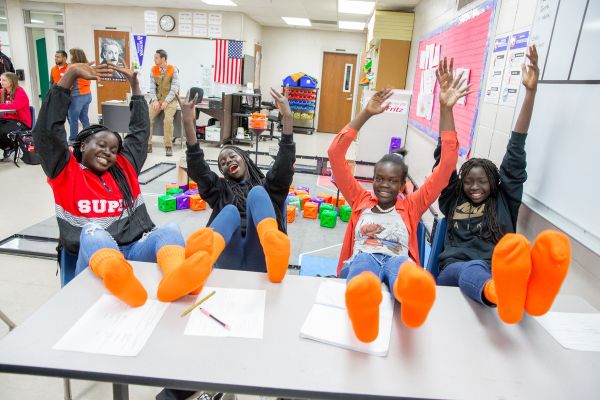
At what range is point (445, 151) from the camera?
1.74 m

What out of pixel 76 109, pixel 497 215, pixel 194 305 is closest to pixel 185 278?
pixel 194 305

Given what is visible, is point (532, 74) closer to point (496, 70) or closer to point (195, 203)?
point (496, 70)

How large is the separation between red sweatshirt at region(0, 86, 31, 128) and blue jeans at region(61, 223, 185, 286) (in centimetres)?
481

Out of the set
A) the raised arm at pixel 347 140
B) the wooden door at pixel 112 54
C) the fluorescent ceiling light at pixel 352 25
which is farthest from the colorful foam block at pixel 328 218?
the wooden door at pixel 112 54

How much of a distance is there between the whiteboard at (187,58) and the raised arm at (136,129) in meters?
6.84

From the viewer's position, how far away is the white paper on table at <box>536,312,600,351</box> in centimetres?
103

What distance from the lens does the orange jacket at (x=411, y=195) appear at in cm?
175

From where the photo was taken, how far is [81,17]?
8.57m

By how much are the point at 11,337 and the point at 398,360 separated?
88 cm

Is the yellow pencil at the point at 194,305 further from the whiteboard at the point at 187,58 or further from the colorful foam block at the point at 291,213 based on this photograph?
the whiteboard at the point at 187,58

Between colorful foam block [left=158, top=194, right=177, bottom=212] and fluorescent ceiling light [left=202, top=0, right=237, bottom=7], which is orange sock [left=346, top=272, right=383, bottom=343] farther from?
fluorescent ceiling light [left=202, top=0, right=237, bottom=7]

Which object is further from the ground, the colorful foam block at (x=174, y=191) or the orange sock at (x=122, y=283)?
the orange sock at (x=122, y=283)

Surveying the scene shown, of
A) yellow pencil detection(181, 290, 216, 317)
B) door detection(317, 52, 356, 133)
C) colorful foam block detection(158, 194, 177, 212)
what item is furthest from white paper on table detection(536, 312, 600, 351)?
door detection(317, 52, 356, 133)

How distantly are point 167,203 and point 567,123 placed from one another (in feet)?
10.7
